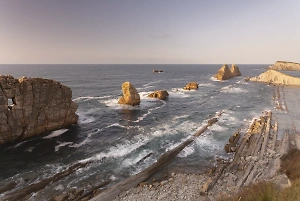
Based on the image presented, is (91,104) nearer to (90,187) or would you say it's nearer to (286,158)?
(90,187)

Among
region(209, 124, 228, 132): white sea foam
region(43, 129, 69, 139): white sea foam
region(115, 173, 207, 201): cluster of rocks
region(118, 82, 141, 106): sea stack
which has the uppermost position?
region(118, 82, 141, 106): sea stack

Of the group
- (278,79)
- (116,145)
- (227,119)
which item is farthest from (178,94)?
(278,79)

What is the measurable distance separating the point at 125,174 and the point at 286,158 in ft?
77.9

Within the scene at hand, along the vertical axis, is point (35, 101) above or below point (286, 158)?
above

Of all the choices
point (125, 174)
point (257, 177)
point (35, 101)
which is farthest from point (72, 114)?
point (257, 177)

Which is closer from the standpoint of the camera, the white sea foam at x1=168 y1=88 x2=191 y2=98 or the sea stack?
the sea stack

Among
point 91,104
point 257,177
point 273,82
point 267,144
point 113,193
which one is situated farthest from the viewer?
point 273,82

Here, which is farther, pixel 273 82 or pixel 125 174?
pixel 273 82

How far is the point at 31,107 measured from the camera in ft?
123

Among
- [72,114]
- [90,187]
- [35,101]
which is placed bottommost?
[90,187]

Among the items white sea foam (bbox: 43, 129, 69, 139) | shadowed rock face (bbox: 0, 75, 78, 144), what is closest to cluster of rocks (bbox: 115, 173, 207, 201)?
white sea foam (bbox: 43, 129, 69, 139)

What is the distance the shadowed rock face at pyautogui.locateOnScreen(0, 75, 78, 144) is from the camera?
1361 inches

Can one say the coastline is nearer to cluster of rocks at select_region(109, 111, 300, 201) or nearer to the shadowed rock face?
cluster of rocks at select_region(109, 111, 300, 201)

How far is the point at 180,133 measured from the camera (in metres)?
41.3
